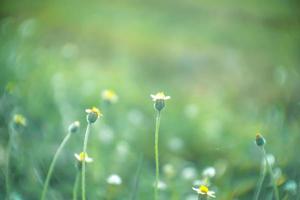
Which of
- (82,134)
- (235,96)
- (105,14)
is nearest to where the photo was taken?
(82,134)

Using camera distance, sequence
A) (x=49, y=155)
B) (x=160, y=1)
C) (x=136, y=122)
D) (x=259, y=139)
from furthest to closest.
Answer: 1. (x=160, y=1)
2. (x=136, y=122)
3. (x=49, y=155)
4. (x=259, y=139)

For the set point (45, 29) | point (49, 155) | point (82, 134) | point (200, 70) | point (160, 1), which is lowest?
point (49, 155)

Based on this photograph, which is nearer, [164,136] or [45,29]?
[164,136]

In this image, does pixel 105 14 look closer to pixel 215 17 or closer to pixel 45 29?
pixel 45 29

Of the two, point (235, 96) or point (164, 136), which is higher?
point (235, 96)

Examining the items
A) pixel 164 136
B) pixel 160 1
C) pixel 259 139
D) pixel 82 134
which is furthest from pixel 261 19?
pixel 259 139

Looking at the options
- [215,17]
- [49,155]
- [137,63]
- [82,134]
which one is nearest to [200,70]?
[137,63]

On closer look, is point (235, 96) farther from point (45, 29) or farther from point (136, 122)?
point (45, 29)
